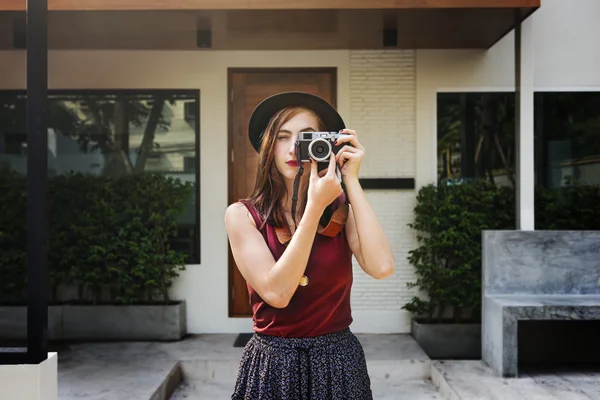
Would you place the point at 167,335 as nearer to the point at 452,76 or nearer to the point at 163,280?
the point at 163,280

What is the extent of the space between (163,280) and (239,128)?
172 cm

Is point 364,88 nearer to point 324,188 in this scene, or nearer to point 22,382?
point 22,382

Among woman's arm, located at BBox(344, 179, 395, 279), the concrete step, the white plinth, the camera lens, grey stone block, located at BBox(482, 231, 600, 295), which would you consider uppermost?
the camera lens

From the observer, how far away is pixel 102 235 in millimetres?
5207

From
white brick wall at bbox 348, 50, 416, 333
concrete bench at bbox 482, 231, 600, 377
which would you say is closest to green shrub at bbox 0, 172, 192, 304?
white brick wall at bbox 348, 50, 416, 333

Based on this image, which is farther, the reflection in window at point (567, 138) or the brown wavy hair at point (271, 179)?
the reflection in window at point (567, 138)

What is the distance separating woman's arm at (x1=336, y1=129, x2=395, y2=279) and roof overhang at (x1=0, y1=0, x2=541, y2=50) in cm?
313

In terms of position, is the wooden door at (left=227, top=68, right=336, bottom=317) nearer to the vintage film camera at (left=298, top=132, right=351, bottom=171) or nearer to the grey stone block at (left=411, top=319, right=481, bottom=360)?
the grey stone block at (left=411, top=319, right=481, bottom=360)

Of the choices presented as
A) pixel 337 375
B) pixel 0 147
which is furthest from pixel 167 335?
pixel 337 375

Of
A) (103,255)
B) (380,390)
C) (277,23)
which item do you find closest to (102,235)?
(103,255)

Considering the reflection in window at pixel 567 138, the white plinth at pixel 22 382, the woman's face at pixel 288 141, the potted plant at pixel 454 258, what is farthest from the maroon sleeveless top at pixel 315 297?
the reflection in window at pixel 567 138

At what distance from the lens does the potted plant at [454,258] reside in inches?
202

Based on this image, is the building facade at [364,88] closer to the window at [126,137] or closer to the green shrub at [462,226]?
the window at [126,137]

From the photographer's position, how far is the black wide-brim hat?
1520 millimetres
